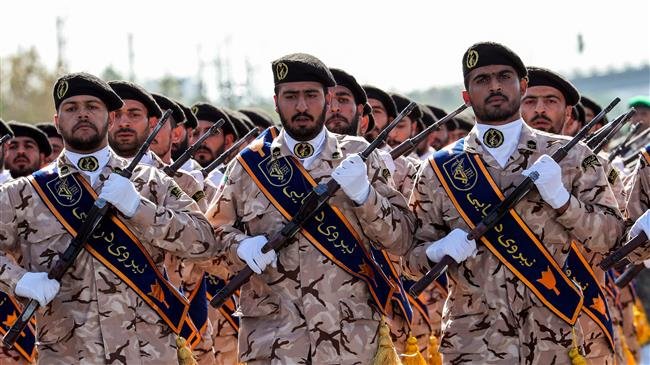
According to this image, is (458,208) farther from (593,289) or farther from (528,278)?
(593,289)

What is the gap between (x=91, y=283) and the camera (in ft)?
29.6

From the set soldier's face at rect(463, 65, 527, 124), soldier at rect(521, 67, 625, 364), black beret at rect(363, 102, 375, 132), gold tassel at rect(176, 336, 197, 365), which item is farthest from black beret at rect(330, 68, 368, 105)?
gold tassel at rect(176, 336, 197, 365)

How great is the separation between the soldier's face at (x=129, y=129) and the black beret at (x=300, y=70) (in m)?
1.92

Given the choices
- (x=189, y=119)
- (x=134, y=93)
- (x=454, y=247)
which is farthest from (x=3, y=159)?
(x=454, y=247)

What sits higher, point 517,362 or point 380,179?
point 380,179

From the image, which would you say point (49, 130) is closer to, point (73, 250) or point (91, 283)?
point (91, 283)

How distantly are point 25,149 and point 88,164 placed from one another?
210 inches

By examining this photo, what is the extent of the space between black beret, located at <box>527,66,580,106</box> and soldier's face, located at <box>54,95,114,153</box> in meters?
3.21

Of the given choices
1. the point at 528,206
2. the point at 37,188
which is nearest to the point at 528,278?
the point at 528,206

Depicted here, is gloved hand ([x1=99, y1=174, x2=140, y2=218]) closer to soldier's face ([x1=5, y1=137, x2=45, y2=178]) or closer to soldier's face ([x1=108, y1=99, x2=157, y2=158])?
soldier's face ([x1=108, y1=99, x2=157, y2=158])

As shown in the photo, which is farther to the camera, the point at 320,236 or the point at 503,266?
the point at 320,236

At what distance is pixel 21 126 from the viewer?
14.4 meters

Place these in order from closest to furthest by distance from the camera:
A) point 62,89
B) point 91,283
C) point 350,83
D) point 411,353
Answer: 1. point 91,283
2. point 62,89
3. point 411,353
4. point 350,83

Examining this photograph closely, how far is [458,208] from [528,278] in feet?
1.81
